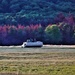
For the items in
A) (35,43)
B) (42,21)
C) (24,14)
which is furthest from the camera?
(24,14)

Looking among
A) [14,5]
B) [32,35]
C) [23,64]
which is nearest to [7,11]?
[14,5]

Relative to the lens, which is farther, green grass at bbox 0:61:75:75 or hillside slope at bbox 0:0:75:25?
hillside slope at bbox 0:0:75:25

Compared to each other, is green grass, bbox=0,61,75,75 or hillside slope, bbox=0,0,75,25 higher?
hillside slope, bbox=0,0,75,25

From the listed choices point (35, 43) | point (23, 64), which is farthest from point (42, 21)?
point (23, 64)

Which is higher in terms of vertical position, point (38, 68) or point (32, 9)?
point (32, 9)

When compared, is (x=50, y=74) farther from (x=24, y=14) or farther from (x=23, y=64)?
(x=24, y=14)

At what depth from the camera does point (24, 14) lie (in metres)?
92.7

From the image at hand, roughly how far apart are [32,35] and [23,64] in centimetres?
3941

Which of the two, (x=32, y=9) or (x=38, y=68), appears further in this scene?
(x=32, y=9)

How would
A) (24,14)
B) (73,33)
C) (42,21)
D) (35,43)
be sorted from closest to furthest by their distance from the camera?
(35,43) < (73,33) < (42,21) < (24,14)

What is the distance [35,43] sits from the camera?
49031mm

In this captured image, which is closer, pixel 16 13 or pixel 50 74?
pixel 50 74

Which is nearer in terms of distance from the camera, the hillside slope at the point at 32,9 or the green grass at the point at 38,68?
the green grass at the point at 38,68

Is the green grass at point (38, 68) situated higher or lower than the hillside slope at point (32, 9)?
lower
